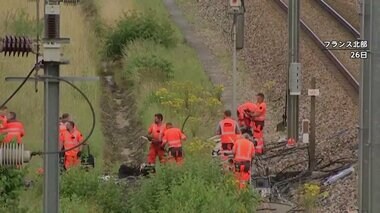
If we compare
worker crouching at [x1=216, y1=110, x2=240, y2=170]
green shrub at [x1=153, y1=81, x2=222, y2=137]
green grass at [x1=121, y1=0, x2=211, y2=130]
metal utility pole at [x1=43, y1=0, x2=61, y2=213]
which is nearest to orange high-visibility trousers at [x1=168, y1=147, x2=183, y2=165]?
worker crouching at [x1=216, y1=110, x2=240, y2=170]

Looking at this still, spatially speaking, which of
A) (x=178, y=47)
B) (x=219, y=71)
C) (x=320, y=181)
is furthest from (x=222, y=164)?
(x=178, y=47)

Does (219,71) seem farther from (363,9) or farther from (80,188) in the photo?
(363,9)

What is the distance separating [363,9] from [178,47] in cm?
2031

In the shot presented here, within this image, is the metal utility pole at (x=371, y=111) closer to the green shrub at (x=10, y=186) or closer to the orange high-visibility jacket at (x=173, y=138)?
the green shrub at (x=10, y=186)

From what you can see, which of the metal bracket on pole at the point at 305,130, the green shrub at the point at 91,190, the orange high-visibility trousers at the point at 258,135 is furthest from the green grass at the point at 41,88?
the metal bracket on pole at the point at 305,130

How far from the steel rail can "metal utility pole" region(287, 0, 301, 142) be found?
5619 millimetres

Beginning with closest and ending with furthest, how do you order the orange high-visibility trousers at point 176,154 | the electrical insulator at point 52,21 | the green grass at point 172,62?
1. the electrical insulator at point 52,21
2. the orange high-visibility trousers at point 176,154
3. the green grass at point 172,62

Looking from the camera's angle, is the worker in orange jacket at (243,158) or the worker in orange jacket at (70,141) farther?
the worker in orange jacket at (70,141)

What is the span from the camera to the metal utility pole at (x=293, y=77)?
22.4 metres

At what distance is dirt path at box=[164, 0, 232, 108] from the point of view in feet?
89.9

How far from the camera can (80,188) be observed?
15.7m

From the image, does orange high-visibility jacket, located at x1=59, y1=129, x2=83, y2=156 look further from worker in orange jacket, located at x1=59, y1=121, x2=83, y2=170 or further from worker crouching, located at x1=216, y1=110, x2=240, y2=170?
worker crouching, located at x1=216, y1=110, x2=240, y2=170

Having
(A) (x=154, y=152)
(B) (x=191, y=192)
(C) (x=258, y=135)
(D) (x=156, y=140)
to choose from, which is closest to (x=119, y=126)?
(C) (x=258, y=135)

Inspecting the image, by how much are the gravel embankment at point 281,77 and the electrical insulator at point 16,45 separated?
7891 millimetres
